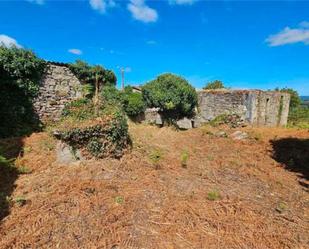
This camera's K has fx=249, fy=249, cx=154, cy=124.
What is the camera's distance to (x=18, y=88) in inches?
375

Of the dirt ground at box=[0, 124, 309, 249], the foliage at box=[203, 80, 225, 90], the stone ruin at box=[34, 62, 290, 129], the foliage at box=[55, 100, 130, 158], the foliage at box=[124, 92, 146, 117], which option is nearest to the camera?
the dirt ground at box=[0, 124, 309, 249]

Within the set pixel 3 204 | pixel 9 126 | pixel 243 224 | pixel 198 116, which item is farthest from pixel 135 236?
pixel 198 116

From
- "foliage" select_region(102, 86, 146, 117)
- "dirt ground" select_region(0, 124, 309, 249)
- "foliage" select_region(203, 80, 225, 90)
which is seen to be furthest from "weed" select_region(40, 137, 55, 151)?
"foliage" select_region(203, 80, 225, 90)

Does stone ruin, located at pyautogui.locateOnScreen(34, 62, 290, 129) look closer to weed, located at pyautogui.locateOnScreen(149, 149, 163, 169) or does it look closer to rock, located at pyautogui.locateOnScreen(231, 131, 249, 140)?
rock, located at pyautogui.locateOnScreen(231, 131, 249, 140)

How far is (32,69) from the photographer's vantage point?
32.1ft

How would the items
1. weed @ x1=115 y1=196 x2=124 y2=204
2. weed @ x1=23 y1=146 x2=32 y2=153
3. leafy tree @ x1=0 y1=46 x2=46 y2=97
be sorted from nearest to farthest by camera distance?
weed @ x1=115 y1=196 x2=124 y2=204 < weed @ x1=23 y1=146 x2=32 y2=153 < leafy tree @ x1=0 y1=46 x2=46 y2=97

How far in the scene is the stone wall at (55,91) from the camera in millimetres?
10438

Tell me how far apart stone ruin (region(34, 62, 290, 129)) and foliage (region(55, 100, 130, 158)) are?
17.2 feet

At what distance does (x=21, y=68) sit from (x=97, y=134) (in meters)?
5.73

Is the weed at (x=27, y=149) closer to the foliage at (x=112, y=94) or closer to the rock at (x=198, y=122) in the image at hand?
the foliage at (x=112, y=94)

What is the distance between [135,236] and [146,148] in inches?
150

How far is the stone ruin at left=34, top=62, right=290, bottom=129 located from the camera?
10.6m

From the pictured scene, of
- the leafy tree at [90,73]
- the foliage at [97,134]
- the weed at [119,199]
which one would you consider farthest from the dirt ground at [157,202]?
the leafy tree at [90,73]

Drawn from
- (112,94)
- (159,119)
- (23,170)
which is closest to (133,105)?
(112,94)
